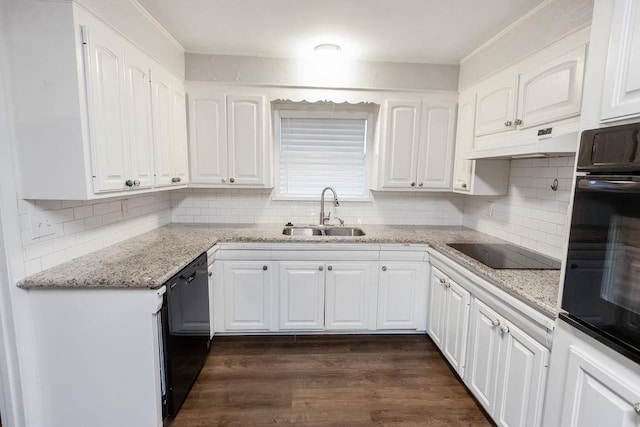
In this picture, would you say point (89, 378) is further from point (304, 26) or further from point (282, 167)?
point (304, 26)

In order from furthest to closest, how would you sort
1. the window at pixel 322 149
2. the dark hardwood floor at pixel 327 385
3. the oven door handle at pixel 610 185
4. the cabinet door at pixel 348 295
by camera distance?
the window at pixel 322 149
the cabinet door at pixel 348 295
the dark hardwood floor at pixel 327 385
the oven door handle at pixel 610 185

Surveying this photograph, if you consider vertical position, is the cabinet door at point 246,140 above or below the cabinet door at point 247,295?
above

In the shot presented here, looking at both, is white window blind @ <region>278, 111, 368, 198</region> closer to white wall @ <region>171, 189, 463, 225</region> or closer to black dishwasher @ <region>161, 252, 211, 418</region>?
white wall @ <region>171, 189, 463, 225</region>

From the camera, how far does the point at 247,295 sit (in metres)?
2.52

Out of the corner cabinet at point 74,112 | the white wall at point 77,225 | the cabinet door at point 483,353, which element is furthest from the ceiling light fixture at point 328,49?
the cabinet door at point 483,353

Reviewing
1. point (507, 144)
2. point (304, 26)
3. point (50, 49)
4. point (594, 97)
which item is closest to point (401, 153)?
point (507, 144)

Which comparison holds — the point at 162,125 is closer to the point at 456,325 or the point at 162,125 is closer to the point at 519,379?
the point at 456,325

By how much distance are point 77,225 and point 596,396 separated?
258cm

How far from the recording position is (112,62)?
164 centimetres

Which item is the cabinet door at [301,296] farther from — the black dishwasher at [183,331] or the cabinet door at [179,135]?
the cabinet door at [179,135]

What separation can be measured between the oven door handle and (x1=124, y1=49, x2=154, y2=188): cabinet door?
2210mm

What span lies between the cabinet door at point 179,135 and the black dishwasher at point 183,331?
830 millimetres

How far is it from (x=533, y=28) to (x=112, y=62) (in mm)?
2518

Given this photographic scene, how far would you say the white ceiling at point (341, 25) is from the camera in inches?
74.4
